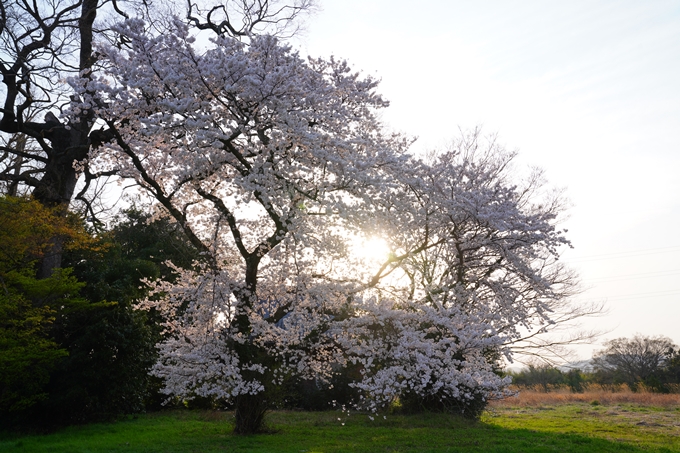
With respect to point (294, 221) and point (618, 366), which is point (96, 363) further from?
point (618, 366)

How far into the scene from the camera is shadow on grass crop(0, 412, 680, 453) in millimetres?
8875

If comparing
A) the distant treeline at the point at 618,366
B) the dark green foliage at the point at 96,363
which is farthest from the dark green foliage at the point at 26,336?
the distant treeline at the point at 618,366

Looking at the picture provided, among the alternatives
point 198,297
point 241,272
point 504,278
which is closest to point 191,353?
point 198,297

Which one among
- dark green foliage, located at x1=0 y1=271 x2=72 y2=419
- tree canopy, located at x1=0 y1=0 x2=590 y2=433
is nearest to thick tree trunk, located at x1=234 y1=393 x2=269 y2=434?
tree canopy, located at x1=0 y1=0 x2=590 y2=433

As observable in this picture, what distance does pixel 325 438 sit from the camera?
33.0ft

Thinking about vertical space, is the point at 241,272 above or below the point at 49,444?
above

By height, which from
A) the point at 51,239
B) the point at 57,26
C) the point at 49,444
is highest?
the point at 57,26

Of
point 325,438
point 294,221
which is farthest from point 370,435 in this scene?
Result: point 294,221

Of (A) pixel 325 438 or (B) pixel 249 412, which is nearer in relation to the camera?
(A) pixel 325 438

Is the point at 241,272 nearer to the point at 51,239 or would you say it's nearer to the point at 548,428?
the point at 51,239

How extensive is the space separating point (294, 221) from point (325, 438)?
4568 millimetres

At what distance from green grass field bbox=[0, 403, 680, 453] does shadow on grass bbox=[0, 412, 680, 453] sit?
0.06 feet

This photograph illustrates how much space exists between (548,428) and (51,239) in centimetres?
1270

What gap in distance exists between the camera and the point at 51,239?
1204 centimetres
